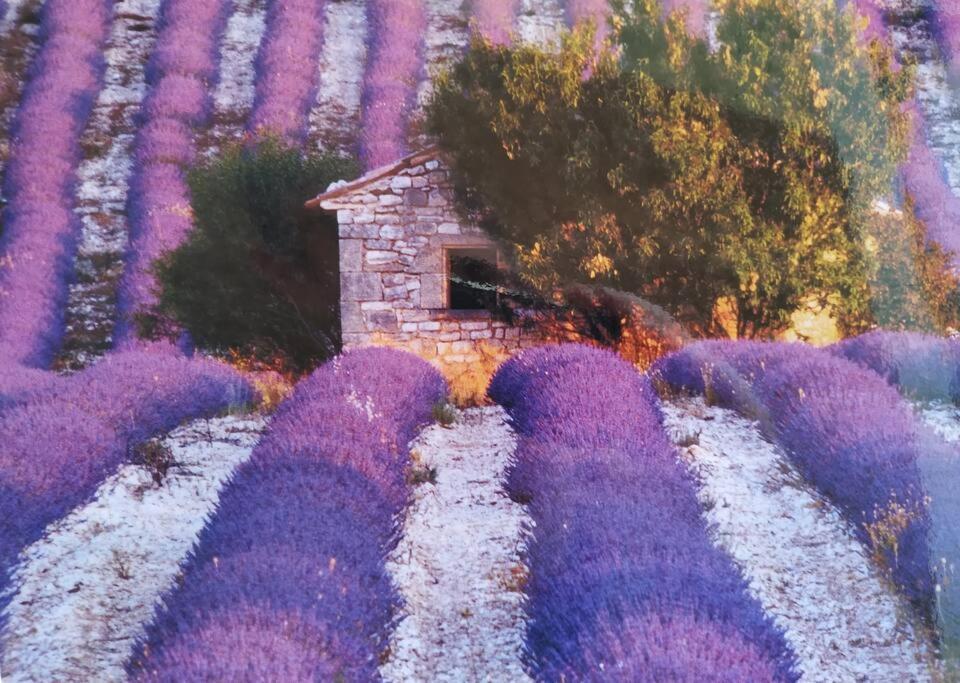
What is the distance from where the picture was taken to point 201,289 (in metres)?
10.3

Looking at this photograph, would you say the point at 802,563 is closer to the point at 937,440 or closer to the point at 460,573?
the point at 937,440

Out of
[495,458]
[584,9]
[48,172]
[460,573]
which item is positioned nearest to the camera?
[460,573]

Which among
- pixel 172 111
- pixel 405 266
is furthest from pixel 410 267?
pixel 172 111

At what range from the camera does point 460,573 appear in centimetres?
477

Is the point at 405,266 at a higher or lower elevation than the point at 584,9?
lower

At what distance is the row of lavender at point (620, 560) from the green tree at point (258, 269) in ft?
14.1

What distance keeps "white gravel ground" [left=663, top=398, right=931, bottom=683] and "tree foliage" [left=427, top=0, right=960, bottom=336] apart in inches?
69.2

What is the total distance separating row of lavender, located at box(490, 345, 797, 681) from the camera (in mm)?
2975

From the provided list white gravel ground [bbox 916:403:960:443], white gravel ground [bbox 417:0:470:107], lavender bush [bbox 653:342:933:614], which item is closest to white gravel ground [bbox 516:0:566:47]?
white gravel ground [bbox 417:0:470:107]

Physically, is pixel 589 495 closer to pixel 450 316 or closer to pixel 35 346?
pixel 450 316

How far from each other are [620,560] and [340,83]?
12688 millimetres

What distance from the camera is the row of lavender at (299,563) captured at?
9.85 ft

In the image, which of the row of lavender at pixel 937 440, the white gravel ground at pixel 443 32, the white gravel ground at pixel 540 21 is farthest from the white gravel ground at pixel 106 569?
the white gravel ground at pixel 443 32

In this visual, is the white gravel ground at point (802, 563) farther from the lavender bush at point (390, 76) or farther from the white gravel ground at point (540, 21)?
the lavender bush at point (390, 76)
